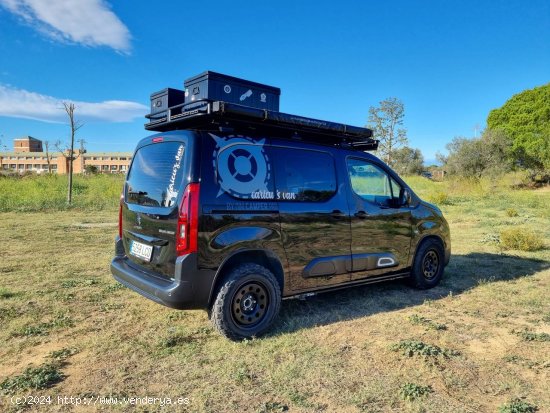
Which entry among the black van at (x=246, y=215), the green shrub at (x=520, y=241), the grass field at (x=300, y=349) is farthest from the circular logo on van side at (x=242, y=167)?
the green shrub at (x=520, y=241)

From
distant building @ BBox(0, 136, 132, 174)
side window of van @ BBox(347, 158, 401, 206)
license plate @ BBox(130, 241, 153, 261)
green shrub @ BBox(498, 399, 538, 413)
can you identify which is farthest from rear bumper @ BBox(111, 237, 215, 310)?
distant building @ BBox(0, 136, 132, 174)

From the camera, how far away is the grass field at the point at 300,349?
110 inches

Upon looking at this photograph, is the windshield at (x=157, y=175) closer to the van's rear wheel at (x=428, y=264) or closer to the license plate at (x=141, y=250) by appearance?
the license plate at (x=141, y=250)

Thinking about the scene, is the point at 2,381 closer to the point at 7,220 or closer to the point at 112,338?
the point at 112,338

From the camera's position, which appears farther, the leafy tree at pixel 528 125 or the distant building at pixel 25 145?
the distant building at pixel 25 145

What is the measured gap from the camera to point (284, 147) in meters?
4.09

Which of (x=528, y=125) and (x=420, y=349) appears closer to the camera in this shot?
(x=420, y=349)

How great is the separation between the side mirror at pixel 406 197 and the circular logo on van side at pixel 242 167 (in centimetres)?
222

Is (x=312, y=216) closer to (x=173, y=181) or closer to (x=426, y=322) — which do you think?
(x=173, y=181)

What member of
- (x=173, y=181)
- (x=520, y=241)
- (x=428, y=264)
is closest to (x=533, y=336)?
(x=428, y=264)

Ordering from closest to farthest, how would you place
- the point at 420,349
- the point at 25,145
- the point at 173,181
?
the point at 420,349 < the point at 173,181 < the point at 25,145

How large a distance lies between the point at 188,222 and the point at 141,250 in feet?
2.87

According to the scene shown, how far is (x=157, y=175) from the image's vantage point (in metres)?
3.86

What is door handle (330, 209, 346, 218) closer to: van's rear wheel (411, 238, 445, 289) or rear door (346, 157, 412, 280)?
rear door (346, 157, 412, 280)
